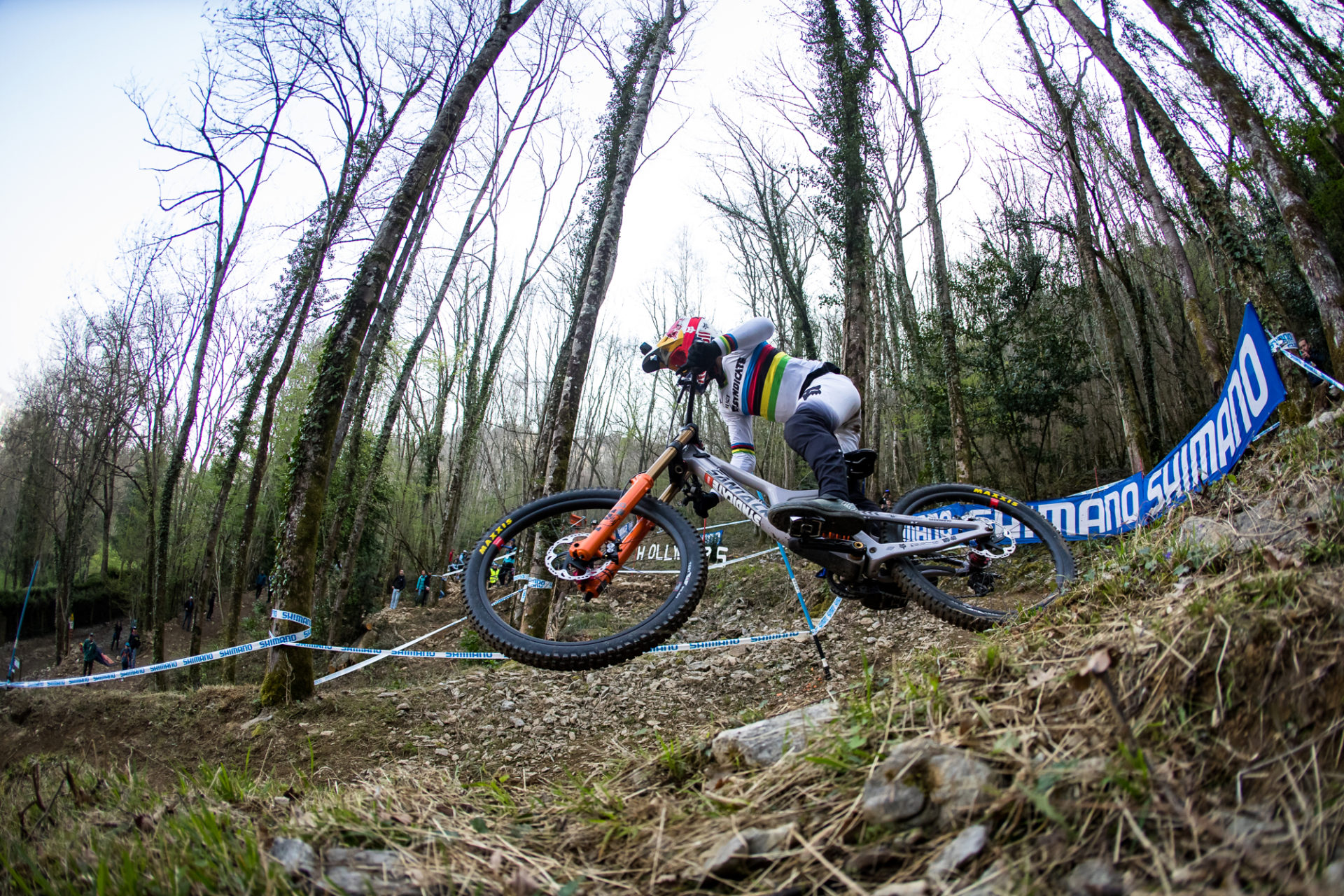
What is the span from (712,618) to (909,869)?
10534mm

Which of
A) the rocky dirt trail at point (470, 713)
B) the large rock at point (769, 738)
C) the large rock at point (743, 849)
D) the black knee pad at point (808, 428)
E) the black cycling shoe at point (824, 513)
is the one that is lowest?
the rocky dirt trail at point (470, 713)

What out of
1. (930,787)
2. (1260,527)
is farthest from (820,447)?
(930,787)

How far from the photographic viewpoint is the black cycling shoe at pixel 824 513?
119 inches

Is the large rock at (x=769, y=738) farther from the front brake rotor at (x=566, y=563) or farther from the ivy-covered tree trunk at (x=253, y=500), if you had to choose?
the ivy-covered tree trunk at (x=253, y=500)

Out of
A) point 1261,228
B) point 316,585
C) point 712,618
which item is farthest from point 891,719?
point 1261,228

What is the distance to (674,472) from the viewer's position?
360 cm

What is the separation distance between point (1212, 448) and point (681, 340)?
13.7 feet

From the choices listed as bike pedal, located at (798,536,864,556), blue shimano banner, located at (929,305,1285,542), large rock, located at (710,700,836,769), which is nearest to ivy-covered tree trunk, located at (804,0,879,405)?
blue shimano banner, located at (929,305,1285,542)

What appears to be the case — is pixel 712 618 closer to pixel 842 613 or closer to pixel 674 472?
pixel 842 613

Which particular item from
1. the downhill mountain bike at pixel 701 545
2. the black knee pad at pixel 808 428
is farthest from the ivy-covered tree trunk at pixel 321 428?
the black knee pad at pixel 808 428

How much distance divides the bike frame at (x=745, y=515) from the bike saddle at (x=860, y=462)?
0.25 m

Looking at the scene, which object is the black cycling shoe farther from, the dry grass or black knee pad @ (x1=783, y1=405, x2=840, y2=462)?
the dry grass

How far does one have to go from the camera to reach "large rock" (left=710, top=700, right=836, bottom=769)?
1644mm

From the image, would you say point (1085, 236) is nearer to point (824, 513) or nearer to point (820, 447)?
point (820, 447)
